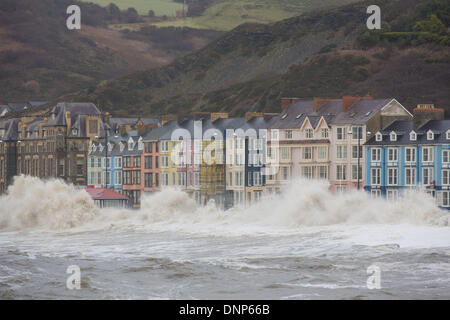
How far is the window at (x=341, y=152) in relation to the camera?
9019 cm

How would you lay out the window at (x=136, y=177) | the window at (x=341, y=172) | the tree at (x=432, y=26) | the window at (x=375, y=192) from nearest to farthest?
the window at (x=375, y=192)
the window at (x=341, y=172)
the window at (x=136, y=177)
the tree at (x=432, y=26)

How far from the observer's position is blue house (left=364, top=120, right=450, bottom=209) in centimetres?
8125

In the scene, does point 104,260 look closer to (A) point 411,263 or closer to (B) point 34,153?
(A) point 411,263

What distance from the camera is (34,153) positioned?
14312 cm

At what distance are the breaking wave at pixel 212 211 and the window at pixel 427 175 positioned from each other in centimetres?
887

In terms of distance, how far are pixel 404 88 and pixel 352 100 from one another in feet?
231

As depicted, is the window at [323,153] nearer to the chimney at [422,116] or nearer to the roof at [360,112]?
the roof at [360,112]

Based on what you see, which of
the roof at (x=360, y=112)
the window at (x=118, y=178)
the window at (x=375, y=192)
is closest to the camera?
the window at (x=375, y=192)

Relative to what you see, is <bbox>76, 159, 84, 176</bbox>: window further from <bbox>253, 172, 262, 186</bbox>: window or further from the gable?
the gable

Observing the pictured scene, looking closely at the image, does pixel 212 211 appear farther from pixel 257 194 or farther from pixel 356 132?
pixel 356 132

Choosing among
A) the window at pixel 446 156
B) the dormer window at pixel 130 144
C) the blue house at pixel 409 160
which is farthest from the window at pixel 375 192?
the dormer window at pixel 130 144

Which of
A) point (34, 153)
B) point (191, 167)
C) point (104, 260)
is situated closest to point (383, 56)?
point (34, 153)

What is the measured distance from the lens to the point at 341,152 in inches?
3565

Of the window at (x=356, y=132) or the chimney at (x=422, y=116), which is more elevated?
the chimney at (x=422, y=116)
